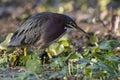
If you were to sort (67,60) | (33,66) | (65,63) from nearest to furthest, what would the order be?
1. (33,66)
2. (65,63)
3. (67,60)

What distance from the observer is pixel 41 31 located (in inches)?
246

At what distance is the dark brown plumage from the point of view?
20.3ft

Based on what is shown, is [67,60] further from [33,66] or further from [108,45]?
[33,66]

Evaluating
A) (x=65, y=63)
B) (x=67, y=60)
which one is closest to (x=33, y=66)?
(x=65, y=63)

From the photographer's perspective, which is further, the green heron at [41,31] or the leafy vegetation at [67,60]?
the green heron at [41,31]

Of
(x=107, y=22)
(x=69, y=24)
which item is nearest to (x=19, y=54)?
(x=69, y=24)

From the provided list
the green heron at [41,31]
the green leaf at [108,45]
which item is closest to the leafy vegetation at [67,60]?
the green leaf at [108,45]

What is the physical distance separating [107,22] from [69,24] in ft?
12.7

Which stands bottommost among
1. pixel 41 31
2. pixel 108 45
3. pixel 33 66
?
pixel 33 66

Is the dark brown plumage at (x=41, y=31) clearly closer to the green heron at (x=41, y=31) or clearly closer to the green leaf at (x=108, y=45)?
the green heron at (x=41, y=31)

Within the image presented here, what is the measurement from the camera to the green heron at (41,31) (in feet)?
20.3

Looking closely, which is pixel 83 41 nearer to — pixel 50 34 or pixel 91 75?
pixel 50 34

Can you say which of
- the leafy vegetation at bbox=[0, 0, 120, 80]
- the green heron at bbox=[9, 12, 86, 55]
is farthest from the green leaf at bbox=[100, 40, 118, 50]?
the green heron at bbox=[9, 12, 86, 55]

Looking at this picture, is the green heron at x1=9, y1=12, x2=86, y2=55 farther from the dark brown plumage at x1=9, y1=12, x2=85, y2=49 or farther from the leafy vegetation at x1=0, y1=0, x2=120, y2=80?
the leafy vegetation at x1=0, y1=0, x2=120, y2=80
